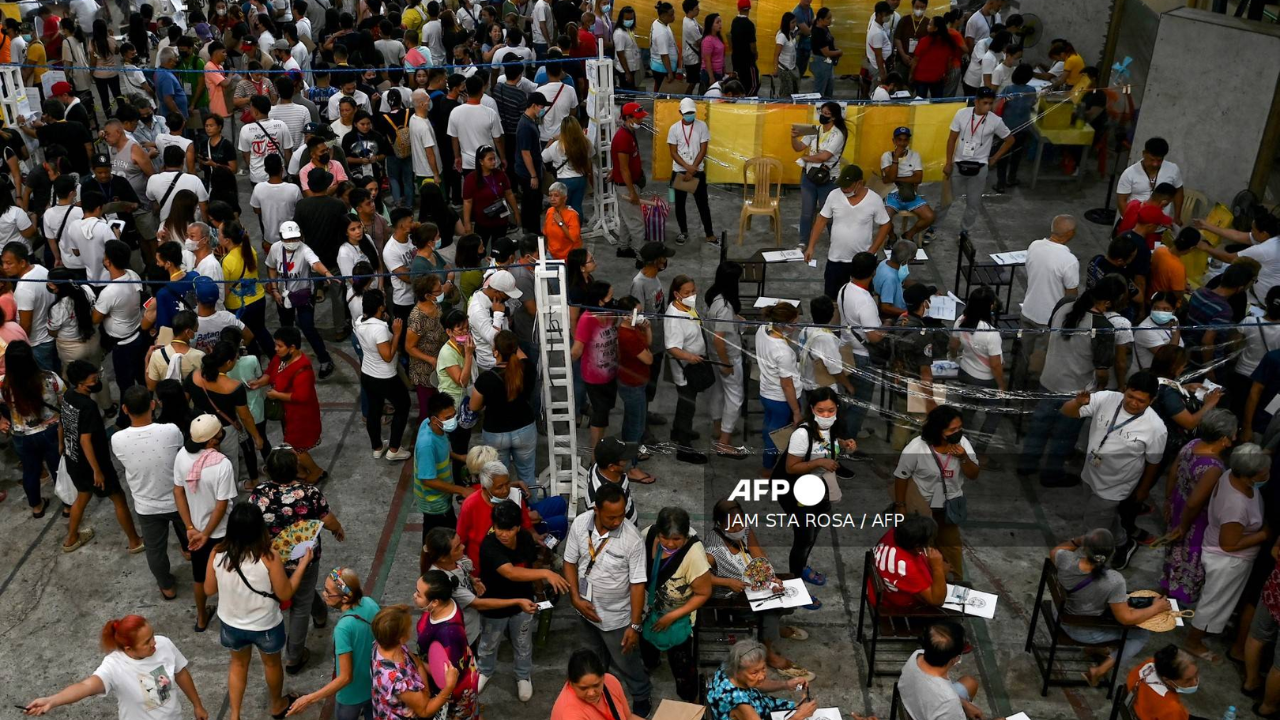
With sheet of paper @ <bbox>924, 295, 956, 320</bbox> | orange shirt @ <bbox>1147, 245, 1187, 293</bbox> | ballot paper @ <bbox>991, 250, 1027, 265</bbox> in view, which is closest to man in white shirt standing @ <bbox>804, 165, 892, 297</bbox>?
sheet of paper @ <bbox>924, 295, 956, 320</bbox>

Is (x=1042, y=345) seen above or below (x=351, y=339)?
above

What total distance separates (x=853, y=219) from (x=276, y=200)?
16.9ft

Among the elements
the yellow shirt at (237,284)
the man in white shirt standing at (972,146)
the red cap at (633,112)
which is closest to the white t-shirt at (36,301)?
the yellow shirt at (237,284)

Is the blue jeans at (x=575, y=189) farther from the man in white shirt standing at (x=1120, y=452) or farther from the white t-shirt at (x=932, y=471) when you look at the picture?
the man in white shirt standing at (x=1120, y=452)

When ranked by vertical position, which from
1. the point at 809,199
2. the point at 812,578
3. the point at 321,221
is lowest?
the point at 812,578

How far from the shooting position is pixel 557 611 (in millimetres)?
7699

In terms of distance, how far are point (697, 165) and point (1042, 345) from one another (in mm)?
5119

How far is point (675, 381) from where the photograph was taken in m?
8.04

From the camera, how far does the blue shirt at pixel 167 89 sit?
46.7 ft

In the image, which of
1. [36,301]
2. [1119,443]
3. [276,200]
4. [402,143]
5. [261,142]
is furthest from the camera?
[402,143]

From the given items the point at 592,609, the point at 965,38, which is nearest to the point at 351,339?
the point at 592,609

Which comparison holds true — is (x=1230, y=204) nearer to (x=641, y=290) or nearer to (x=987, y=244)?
(x=987, y=244)

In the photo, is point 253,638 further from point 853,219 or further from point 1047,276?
point 1047,276

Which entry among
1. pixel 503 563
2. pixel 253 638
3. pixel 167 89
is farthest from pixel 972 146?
pixel 167 89
